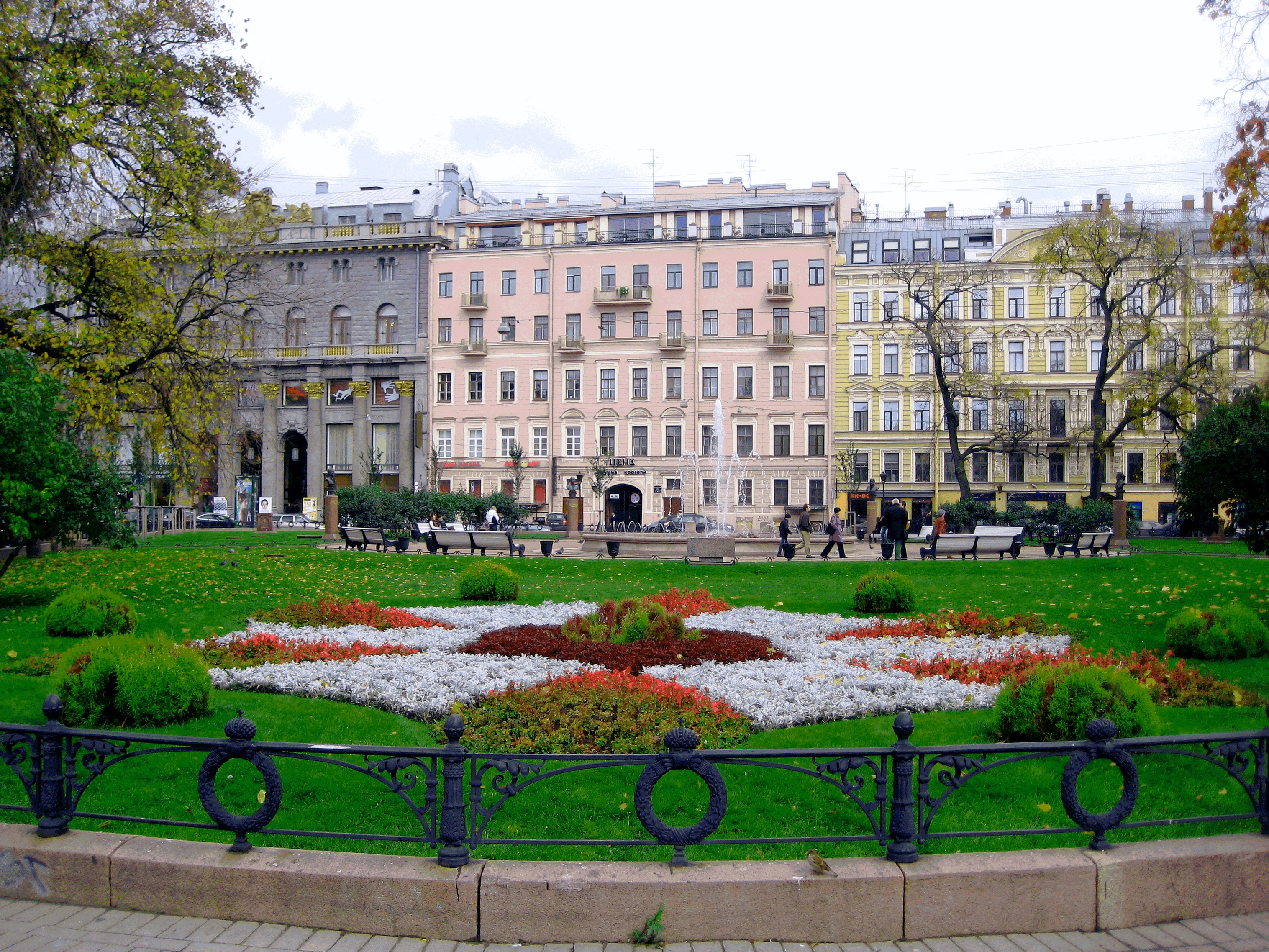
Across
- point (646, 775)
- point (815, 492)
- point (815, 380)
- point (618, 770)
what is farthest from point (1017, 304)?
point (646, 775)

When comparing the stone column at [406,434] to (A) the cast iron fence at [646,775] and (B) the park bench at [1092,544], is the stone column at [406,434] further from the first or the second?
(A) the cast iron fence at [646,775]

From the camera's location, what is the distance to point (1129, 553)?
26250 mm

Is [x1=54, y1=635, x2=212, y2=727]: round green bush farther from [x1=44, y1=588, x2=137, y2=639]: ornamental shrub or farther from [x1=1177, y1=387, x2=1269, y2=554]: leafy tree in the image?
[x1=1177, y1=387, x2=1269, y2=554]: leafy tree

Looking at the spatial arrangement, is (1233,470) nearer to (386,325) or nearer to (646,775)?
(646,775)

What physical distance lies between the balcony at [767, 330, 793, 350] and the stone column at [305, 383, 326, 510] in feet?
81.8

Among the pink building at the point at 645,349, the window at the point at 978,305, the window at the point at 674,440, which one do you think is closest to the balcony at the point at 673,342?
the pink building at the point at 645,349

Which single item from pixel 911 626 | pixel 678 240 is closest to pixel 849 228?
pixel 678 240

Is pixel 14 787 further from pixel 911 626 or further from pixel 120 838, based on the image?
pixel 911 626

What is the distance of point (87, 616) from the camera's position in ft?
35.6

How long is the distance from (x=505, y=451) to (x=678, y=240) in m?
14.4

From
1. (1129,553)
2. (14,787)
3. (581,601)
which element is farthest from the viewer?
(1129,553)

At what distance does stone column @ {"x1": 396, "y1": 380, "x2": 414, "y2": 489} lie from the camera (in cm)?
5384

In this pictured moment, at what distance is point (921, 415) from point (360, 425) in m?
30.3

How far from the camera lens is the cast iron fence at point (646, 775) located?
4414 millimetres
